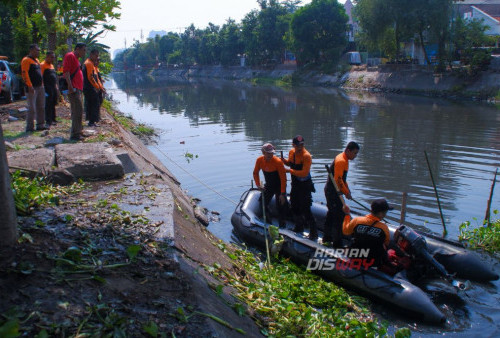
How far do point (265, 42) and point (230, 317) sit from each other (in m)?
62.5

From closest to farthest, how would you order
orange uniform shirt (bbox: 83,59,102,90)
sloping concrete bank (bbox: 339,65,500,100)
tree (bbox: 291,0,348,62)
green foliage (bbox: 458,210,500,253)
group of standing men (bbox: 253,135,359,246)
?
1. group of standing men (bbox: 253,135,359,246)
2. green foliage (bbox: 458,210,500,253)
3. orange uniform shirt (bbox: 83,59,102,90)
4. sloping concrete bank (bbox: 339,65,500,100)
5. tree (bbox: 291,0,348,62)

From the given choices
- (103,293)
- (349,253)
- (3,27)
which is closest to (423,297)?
(349,253)

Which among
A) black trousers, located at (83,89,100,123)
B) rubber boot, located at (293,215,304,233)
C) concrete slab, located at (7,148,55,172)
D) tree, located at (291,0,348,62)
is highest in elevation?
tree, located at (291,0,348,62)

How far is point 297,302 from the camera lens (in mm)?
5773

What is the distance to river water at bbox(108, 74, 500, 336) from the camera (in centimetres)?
989

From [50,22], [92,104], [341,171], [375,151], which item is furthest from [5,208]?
[375,151]

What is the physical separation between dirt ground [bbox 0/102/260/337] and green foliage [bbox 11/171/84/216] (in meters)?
0.11

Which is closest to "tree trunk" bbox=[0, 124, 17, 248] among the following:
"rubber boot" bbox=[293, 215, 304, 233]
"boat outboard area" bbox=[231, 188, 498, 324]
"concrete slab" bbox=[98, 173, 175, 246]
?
"concrete slab" bbox=[98, 173, 175, 246]

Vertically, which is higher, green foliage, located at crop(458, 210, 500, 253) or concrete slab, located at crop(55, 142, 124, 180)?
concrete slab, located at crop(55, 142, 124, 180)

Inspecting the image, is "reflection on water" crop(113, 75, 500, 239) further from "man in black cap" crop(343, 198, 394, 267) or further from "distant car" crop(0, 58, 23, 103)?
"distant car" crop(0, 58, 23, 103)

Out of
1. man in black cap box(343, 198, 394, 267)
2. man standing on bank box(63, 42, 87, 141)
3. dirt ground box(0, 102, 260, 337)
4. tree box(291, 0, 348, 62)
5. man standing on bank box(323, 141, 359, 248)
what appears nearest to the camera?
dirt ground box(0, 102, 260, 337)

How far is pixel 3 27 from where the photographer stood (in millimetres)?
25125

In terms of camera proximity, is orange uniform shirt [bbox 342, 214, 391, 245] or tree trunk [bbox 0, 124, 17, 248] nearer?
tree trunk [bbox 0, 124, 17, 248]

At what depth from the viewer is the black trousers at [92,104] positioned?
431 inches
